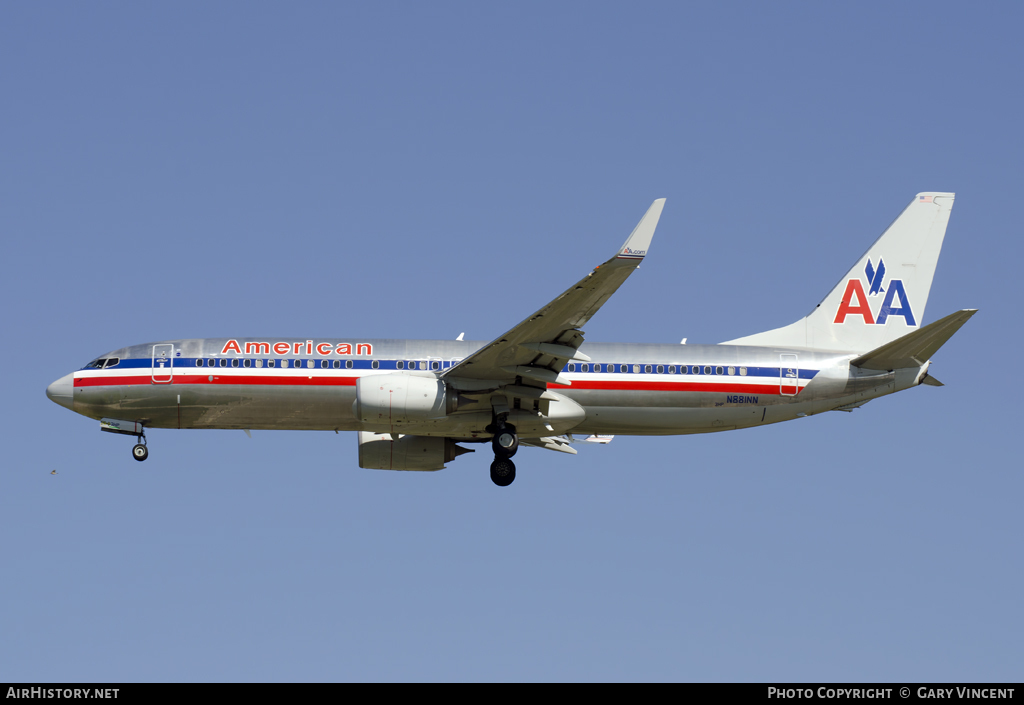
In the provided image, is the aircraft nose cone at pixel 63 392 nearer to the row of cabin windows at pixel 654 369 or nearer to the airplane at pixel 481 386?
the airplane at pixel 481 386

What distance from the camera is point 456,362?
3681cm

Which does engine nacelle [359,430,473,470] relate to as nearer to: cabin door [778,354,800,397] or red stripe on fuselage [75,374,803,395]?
red stripe on fuselage [75,374,803,395]

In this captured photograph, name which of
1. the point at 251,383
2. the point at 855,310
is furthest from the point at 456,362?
the point at 855,310

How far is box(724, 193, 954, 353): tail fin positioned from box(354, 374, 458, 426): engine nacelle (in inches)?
419

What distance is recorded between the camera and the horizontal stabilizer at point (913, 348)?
113 ft

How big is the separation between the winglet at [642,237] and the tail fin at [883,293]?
10.4 metres

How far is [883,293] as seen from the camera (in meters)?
40.8

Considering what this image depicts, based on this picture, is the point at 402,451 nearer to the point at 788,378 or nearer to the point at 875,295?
the point at 788,378

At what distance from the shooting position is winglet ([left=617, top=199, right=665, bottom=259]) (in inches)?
1168

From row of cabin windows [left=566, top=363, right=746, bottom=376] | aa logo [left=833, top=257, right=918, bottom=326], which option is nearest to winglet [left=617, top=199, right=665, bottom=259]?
row of cabin windows [left=566, top=363, right=746, bottom=376]
